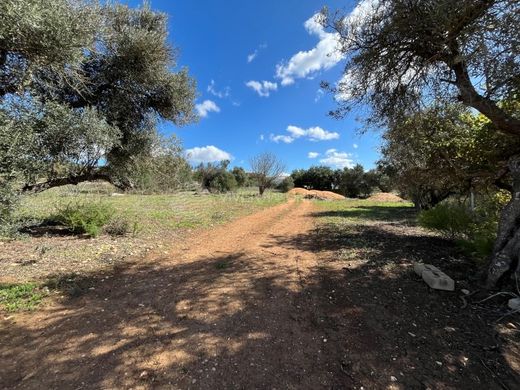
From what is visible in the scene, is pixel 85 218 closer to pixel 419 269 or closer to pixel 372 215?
pixel 419 269

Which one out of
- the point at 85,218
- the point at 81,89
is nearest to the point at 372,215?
the point at 85,218

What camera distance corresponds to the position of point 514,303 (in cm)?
364

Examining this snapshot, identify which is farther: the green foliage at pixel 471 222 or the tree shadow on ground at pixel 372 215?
the tree shadow on ground at pixel 372 215

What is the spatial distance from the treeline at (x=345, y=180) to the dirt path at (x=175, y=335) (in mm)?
33197

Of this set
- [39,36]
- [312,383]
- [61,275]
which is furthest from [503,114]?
[61,275]

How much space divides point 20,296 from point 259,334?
12.2ft

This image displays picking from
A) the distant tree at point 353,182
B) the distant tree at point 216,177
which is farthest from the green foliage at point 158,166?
the distant tree at point 353,182

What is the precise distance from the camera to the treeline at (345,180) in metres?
41.6

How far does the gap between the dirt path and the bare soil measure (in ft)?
0.05

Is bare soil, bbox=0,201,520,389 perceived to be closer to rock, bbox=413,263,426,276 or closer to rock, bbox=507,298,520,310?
rock, bbox=413,263,426,276

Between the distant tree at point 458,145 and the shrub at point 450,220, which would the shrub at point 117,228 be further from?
the shrub at point 450,220

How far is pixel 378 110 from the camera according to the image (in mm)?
6121

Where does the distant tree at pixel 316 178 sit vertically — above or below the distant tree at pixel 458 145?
above

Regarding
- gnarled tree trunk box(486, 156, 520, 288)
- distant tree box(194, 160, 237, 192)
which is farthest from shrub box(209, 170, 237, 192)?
gnarled tree trunk box(486, 156, 520, 288)
